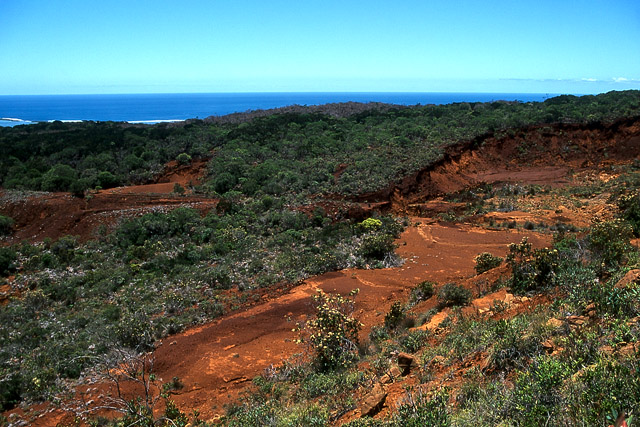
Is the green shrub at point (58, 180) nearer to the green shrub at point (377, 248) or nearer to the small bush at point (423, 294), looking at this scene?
the green shrub at point (377, 248)

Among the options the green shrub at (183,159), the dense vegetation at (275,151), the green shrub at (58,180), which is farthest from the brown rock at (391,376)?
the green shrub at (183,159)

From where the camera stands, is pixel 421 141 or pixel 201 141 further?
pixel 201 141

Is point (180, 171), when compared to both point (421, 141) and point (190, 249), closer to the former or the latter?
point (190, 249)

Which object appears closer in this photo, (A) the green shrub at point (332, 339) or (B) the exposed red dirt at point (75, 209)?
(A) the green shrub at point (332, 339)

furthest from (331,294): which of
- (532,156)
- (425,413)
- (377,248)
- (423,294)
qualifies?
(532,156)

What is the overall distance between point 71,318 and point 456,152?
24.4 meters

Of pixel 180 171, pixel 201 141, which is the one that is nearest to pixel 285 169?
pixel 180 171

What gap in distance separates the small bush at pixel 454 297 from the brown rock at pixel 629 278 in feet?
9.31

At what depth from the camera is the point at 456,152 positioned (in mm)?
27625

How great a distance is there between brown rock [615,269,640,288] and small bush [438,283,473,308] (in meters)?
2.84

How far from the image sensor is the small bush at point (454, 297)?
26.7ft

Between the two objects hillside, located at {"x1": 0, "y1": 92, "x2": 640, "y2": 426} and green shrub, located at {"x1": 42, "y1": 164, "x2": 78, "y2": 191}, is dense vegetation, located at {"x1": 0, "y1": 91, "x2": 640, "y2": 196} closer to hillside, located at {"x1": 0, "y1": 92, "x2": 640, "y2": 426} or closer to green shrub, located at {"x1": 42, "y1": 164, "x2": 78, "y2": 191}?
green shrub, located at {"x1": 42, "y1": 164, "x2": 78, "y2": 191}

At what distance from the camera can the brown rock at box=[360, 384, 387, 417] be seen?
4586mm

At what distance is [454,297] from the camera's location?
8250 mm
